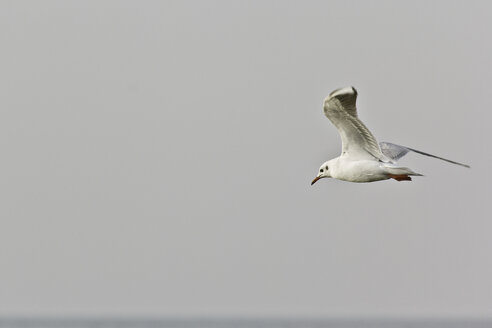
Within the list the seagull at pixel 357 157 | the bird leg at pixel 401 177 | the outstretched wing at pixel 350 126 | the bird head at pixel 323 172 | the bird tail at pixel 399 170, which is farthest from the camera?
the bird head at pixel 323 172

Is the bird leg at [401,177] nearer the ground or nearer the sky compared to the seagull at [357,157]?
nearer the ground

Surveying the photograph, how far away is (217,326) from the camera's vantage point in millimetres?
117250

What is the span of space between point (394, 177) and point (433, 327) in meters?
106

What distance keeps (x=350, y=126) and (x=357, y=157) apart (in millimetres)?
971

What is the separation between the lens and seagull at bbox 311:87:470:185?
2131cm

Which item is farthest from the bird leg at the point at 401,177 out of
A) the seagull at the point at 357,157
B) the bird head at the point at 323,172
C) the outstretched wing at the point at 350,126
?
the bird head at the point at 323,172

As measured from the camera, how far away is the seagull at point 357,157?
2131 centimetres

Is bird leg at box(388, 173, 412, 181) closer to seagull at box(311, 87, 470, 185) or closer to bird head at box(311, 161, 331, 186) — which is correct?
seagull at box(311, 87, 470, 185)

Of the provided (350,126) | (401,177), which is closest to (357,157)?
(350,126)

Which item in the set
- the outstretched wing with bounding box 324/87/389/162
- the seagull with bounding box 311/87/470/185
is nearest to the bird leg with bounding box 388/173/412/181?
the seagull with bounding box 311/87/470/185

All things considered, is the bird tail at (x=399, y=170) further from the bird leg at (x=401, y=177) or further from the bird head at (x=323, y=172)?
the bird head at (x=323, y=172)

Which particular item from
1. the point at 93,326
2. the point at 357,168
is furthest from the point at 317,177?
the point at 93,326

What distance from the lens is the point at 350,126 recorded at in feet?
71.3

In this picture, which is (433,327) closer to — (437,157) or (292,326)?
(292,326)
